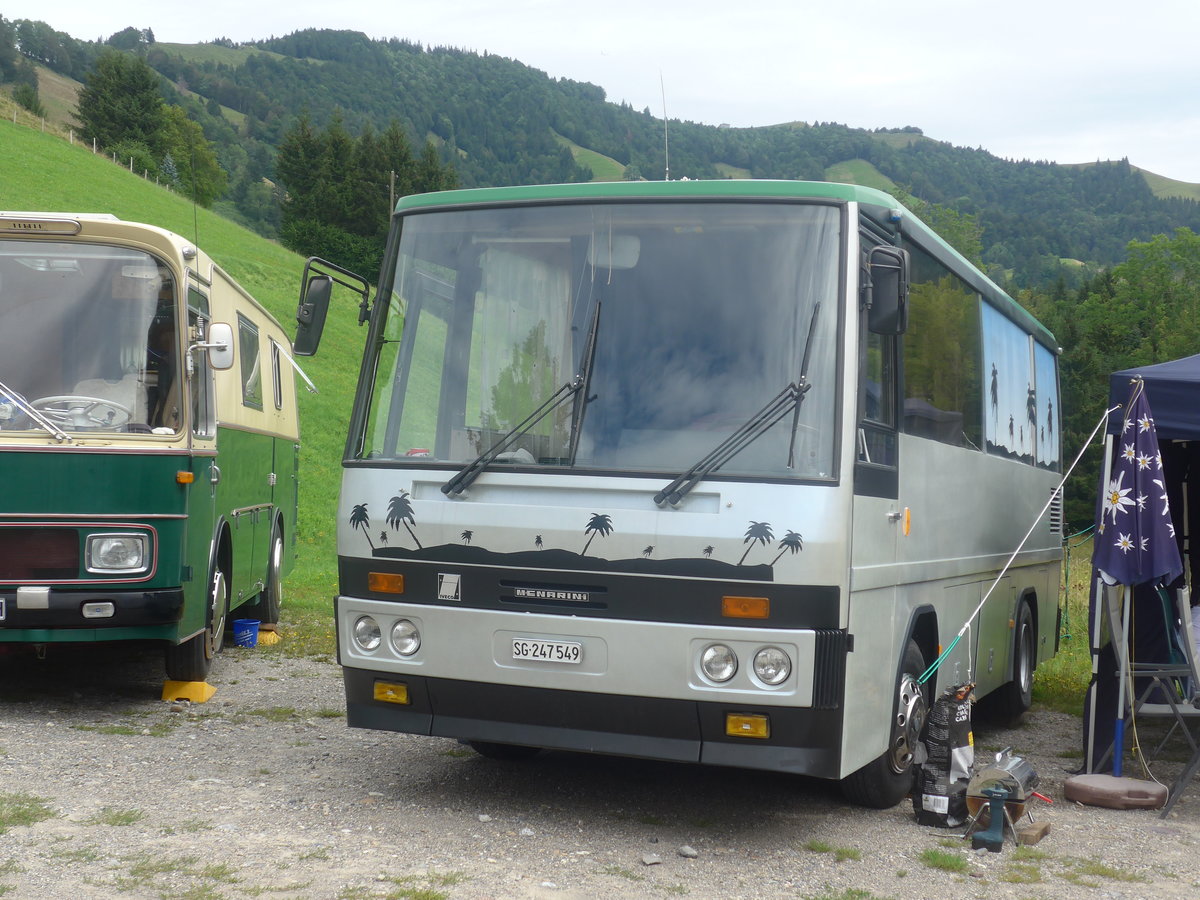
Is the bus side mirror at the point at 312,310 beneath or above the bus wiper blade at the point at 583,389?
above

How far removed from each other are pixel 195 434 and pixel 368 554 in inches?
108

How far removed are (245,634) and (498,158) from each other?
125 metres

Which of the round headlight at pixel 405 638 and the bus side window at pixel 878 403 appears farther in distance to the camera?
the round headlight at pixel 405 638

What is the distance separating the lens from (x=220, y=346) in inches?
319

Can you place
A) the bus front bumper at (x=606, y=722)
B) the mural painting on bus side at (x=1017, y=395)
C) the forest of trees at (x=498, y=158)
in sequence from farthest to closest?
the forest of trees at (x=498, y=158), the mural painting on bus side at (x=1017, y=395), the bus front bumper at (x=606, y=722)

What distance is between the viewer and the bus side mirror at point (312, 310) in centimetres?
686

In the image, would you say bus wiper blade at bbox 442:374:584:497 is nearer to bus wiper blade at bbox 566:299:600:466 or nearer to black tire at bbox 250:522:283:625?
bus wiper blade at bbox 566:299:600:466

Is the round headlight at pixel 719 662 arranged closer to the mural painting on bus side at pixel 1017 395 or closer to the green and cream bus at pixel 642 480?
the green and cream bus at pixel 642 480

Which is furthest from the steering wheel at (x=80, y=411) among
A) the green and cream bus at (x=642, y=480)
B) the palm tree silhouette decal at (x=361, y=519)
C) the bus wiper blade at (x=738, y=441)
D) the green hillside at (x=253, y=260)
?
the green hillside at (x=253, y=260)

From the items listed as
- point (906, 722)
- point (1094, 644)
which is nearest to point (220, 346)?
point (906, 722)

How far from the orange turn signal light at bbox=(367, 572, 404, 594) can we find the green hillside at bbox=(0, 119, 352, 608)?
12407mm

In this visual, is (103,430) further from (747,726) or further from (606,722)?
(747,726)

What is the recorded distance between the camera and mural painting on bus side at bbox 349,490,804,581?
5.53 m

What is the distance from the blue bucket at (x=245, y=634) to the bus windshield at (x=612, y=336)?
6474 mm
